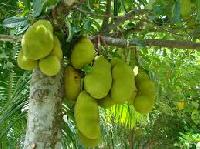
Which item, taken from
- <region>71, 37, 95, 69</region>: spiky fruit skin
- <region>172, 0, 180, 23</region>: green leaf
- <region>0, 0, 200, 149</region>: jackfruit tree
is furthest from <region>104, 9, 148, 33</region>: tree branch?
<region>172, 0, 180, 23</region>: green leaf

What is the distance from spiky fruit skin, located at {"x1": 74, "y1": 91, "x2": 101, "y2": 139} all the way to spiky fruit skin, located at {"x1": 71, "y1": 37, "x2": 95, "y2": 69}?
0.37 feet

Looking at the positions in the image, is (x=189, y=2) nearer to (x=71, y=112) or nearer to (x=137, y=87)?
(x=137, y=87)

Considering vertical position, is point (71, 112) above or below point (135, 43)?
below

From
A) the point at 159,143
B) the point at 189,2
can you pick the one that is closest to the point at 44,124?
the point at 189,2

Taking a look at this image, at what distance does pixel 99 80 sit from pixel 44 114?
241 millimetres

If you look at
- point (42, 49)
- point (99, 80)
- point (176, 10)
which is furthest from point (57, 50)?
point (176, 10)

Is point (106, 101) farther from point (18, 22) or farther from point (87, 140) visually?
point (18, 22)

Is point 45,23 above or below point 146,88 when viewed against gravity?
above

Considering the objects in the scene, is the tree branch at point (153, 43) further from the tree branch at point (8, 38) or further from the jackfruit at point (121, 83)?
the tree branch at point (8, 38)

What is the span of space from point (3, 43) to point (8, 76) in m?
0.18

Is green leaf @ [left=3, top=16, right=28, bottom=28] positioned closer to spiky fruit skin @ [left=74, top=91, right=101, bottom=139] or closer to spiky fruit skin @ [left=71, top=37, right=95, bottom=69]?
spiky fruit skin @ [left=71, top=37, right=95, bottom=69]

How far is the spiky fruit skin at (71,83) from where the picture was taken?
1742mm

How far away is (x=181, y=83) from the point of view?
3531 mm

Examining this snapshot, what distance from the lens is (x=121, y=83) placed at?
1745 mm
